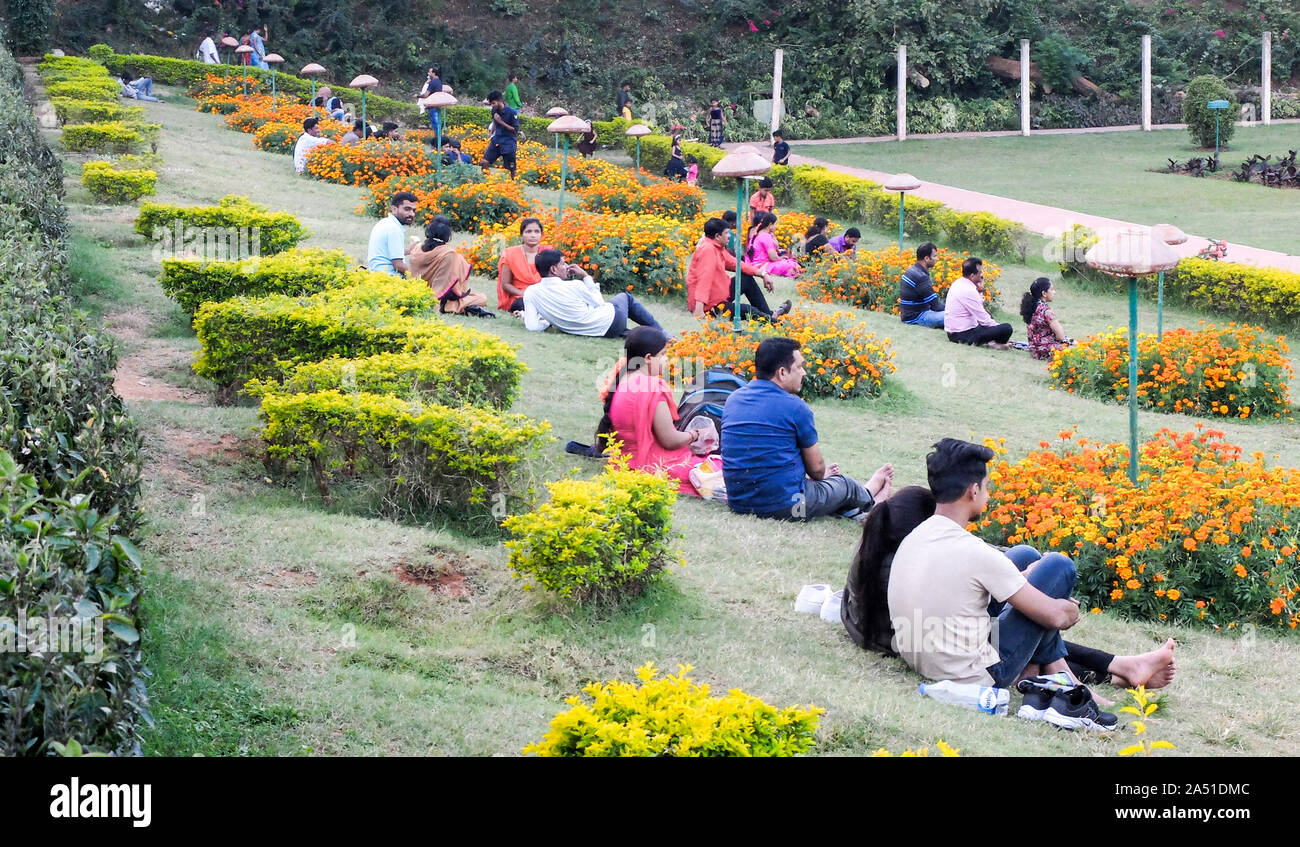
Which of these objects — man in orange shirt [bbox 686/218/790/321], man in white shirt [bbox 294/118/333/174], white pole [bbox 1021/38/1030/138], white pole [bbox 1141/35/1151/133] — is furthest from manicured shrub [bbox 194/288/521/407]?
white pole [bbox 1141/35/1151/133]

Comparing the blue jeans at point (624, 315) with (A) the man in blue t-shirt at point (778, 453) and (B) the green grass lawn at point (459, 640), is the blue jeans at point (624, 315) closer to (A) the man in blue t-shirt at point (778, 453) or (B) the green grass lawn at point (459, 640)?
(B) the green grass lawn at point (459, 640)

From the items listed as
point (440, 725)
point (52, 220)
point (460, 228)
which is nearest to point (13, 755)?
point (440, 725)

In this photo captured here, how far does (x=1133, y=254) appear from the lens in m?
6.42

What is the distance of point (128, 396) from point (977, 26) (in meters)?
29.2

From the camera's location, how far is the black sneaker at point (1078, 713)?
4355mm

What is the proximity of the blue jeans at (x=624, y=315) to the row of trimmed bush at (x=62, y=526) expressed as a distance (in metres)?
5.29

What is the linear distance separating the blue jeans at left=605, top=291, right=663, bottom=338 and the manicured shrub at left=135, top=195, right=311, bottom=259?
111 inches

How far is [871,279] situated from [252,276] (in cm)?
693

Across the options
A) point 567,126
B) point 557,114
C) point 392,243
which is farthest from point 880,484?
point 557,114

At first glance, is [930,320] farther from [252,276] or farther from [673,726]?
[673,726]

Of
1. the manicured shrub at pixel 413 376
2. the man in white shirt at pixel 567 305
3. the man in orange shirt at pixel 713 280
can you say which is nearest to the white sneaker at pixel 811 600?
the manicured shrub at pixel 413 376

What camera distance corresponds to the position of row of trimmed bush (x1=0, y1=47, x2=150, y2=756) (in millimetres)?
2730

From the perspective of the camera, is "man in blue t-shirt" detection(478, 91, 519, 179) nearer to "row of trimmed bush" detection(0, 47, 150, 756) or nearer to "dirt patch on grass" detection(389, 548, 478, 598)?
"row of trimmed bush" detection(0, 47, 150, 756)

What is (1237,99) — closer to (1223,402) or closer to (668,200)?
(668,200)
